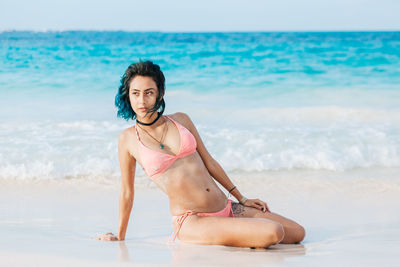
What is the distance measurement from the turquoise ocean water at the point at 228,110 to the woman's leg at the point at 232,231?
9.29ft

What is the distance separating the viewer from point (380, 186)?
19.3 ft

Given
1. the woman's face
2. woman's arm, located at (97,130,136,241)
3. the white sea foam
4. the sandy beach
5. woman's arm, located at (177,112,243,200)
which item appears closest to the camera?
the sandy beach

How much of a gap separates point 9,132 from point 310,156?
4623mm

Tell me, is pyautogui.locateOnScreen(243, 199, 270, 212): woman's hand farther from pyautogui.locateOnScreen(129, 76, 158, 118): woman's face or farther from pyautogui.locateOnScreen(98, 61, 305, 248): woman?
pyautogui.locateOnScreen(129, 76, 158, 118): woman's face

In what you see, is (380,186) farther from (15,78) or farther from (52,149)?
(15,78)

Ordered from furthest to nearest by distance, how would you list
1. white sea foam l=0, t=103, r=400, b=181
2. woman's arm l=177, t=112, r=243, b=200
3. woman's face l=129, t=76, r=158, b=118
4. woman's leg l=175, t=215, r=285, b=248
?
white sea foam l=0, t=103, r=400, b=181, woman's arm l=177, t=112, r=243, b=200, woman's face l=129, t=76, r=158, b=118, woman's leg l=175, t=215, r=285, b=248

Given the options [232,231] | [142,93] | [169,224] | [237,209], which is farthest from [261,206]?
[142,93]

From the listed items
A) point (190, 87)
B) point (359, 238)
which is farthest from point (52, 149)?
point (190, 87)

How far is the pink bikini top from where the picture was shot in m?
3.75

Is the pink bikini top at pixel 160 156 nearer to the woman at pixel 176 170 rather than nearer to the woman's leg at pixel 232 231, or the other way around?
the woman at pixel 176 170

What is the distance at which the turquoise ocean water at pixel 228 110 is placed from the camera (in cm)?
705

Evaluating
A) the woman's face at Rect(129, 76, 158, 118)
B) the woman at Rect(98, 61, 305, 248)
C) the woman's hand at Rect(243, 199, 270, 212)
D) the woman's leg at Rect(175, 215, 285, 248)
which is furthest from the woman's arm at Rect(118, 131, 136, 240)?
the woman's hand at Rect(243, 199, 270, 212)

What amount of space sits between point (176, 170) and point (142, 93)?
21.9 inches

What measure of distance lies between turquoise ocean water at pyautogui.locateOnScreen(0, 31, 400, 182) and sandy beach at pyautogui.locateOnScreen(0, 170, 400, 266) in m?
0.57
